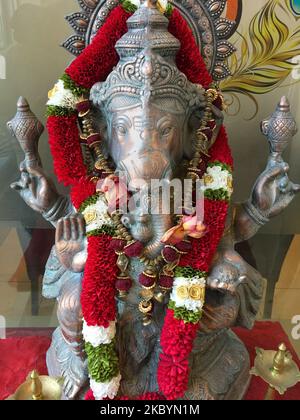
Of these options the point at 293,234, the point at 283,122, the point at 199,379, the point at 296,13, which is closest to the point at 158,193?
the point at 283,122

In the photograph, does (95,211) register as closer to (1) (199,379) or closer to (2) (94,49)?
(2) (94,49)

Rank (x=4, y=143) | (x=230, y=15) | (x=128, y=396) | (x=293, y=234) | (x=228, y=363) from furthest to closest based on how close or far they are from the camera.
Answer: (x=293, y=234) → (x=4, y=143) → (x=230, y=15) → (x=228, y=363) → (x=128, y=396)

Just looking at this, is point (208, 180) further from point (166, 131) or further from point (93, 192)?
point (93, 192)

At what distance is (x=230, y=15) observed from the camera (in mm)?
1544

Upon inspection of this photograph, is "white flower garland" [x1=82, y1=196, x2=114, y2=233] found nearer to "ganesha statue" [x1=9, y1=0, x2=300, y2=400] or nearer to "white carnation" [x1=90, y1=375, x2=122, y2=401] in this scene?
"ganesha statue" [x1=9, y1=0, x2=300, y2=400]

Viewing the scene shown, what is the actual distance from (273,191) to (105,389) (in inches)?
27.5

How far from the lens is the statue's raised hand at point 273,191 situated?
1143 mm

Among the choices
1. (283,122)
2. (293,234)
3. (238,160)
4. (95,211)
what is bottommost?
(293,234)

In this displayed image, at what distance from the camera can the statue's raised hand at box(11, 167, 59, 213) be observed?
121 cm

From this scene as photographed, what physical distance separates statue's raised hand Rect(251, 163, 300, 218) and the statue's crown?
30 cm

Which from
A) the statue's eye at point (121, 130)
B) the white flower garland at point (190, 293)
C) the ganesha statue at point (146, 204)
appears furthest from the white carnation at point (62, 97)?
the white flower garland at point (190, 293)

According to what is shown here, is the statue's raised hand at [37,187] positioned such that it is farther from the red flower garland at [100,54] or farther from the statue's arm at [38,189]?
the red flower garland at [100,54]

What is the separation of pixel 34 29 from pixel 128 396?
139cm

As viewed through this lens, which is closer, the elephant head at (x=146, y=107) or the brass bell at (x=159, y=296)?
the elephant head at (x=146, y=107)
